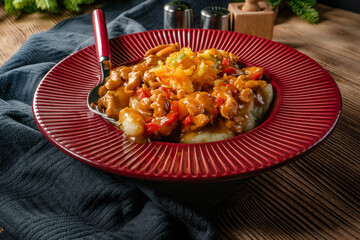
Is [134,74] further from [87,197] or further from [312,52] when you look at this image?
[312,52]

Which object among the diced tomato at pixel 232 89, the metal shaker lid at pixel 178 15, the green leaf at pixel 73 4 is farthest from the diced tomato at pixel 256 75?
the green leaf at pixel 73 4

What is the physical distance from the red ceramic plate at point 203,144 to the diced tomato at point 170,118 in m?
0.14

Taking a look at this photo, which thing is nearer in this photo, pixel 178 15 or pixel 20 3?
pixel 178 15

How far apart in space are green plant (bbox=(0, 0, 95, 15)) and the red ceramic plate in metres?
1.76

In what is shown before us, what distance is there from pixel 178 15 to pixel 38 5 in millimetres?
1723

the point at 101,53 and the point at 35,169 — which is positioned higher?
the point at 101,53

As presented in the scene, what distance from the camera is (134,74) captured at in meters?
2.13

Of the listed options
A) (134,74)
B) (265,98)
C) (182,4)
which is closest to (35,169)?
(134,74)

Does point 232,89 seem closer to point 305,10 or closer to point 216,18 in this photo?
point 216,18

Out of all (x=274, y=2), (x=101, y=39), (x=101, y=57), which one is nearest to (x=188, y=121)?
(x=101, y=57)

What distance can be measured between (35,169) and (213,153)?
0.98m

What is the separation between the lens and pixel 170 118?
71.0 inches

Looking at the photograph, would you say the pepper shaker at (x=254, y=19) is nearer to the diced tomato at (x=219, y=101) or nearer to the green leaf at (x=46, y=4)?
the diced tomato at (x=219, y=101)

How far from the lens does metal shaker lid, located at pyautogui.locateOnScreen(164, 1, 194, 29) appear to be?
3.21 m
